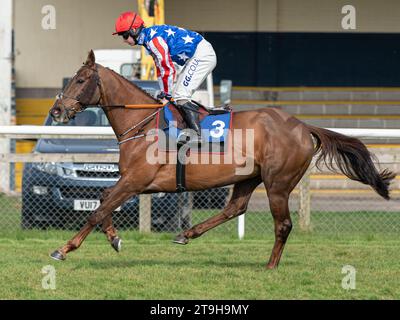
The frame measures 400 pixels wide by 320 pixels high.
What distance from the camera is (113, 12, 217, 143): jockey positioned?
9.47m

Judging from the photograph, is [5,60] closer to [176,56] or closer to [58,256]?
[176,56]

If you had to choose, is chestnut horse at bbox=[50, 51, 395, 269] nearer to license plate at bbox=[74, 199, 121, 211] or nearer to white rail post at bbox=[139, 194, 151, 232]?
white rail post at bbox=[139, 194, 151, 232]

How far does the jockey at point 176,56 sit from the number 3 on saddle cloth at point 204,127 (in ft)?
0.32

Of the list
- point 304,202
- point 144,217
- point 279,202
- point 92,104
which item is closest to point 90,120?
point 144,217

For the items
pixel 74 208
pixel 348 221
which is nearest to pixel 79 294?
pixel 74 208

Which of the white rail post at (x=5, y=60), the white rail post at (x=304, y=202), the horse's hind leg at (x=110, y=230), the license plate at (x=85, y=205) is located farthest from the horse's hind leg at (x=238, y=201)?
the white rail post at (x=5, y=60)

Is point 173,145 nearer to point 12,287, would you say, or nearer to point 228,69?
point 12,287

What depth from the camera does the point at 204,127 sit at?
958cm

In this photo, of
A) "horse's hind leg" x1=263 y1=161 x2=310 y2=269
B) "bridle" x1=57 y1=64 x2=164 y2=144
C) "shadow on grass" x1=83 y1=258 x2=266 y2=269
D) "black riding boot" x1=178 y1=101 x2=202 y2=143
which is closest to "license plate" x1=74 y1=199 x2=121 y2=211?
"shadow on grass" x1=83 y1=258 x2=266 y2=269

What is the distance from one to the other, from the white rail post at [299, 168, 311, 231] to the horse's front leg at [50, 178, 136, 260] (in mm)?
3600

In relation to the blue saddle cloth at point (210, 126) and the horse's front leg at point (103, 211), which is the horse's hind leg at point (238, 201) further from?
the horse's front leg at point (103, 211)

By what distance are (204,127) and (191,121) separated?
6.4 inches

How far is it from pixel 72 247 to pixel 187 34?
7.20ft

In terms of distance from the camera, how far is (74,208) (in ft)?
41.0
